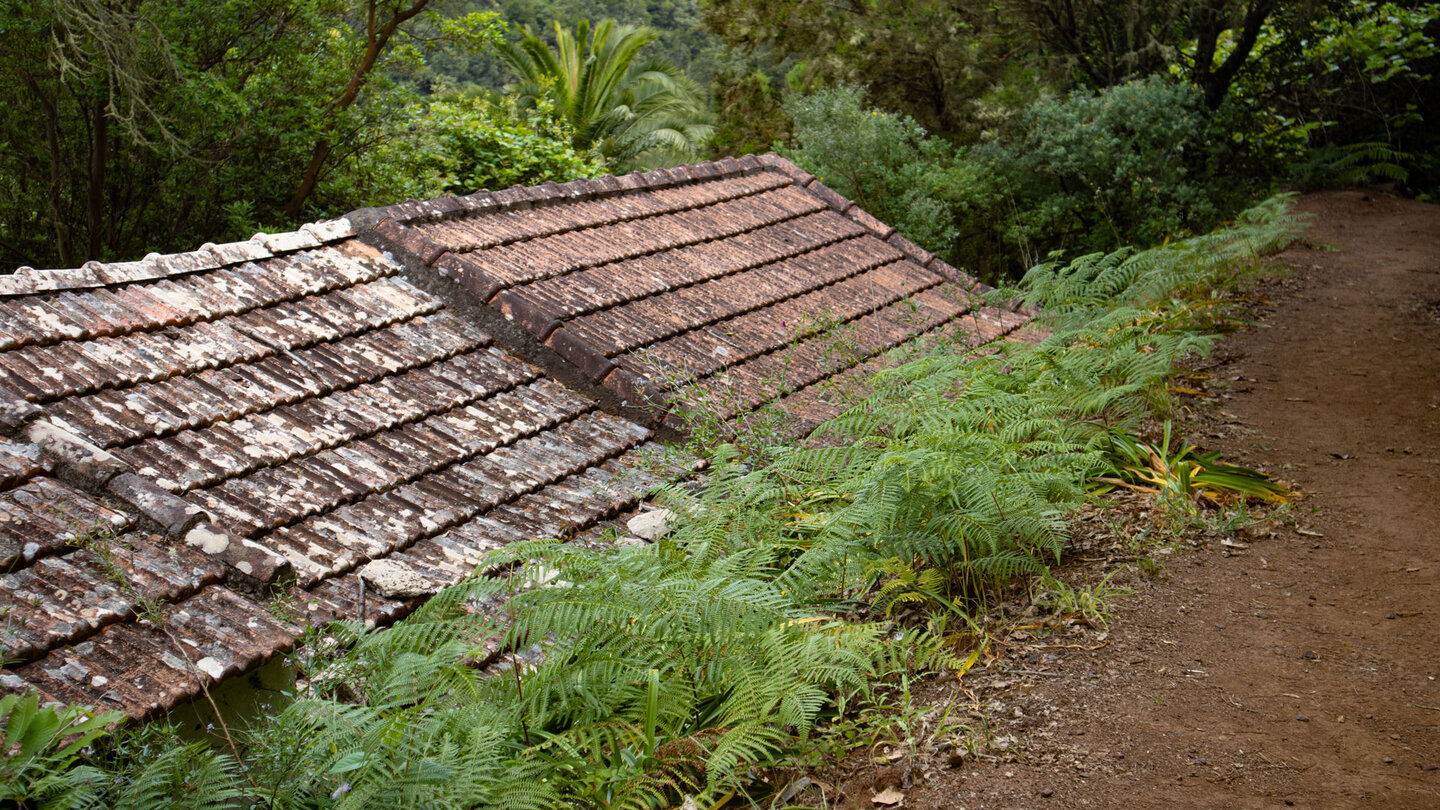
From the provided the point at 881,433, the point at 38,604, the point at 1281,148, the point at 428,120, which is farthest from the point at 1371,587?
the point at 1281,148

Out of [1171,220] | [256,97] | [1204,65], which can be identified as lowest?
[1171,220]

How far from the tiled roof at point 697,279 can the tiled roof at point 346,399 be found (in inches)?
0.9

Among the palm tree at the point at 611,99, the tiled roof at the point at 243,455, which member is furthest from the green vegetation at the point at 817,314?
the palm tree at the point at 611,99

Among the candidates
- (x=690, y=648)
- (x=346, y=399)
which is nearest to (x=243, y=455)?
(x=346, y=399)

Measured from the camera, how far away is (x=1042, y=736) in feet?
8.62

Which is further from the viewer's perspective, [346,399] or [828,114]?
[828,114]

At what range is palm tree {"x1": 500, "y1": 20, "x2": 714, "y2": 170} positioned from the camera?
2728cm

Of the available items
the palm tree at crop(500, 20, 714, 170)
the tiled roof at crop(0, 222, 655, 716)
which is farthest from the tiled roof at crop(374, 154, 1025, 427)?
the palm tree at crop(500, 20, 714, 170)

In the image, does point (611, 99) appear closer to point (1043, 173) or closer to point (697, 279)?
point (1043, 173)

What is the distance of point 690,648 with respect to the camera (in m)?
2.72

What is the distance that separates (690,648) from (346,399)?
249 cm

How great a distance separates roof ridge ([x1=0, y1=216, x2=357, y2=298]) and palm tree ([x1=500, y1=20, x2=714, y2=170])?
21430 mm

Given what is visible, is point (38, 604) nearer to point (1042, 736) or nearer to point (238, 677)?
point (238, 677)

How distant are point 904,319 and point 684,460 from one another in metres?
2.97
